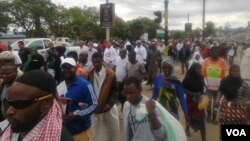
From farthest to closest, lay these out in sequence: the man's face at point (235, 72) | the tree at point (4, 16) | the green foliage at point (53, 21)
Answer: the green foliage at point (53, 21)
the tree at point (4, 16)
the man's face at point (235, 72)

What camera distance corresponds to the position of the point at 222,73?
359 inches

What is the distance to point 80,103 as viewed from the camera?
16.0ft

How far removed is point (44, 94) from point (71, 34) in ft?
180

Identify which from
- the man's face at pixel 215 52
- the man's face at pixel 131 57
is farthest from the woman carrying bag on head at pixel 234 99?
the man's face at pixel 131 57

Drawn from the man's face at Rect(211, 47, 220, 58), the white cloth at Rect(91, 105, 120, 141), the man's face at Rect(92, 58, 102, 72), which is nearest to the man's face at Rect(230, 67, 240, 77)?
the man's face at Rect(211, 47, 220, 58)

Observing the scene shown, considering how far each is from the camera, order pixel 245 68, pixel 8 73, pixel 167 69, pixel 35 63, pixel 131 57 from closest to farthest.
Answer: pixel 8 73 < pixel 167 69 < pixel 35 63 < pixel 131 57 < pixel 245 68

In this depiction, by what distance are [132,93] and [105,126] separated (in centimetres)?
213

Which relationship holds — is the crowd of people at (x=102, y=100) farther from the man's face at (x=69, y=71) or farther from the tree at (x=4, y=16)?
the tree at (x=4, y=16)

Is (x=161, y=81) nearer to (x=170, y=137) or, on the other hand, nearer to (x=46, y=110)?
(x=170, y=137)

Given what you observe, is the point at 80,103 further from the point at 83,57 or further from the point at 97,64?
the point at 83,57

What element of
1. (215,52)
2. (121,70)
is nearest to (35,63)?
(121,70)

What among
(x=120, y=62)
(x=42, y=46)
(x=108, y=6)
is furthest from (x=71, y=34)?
(x=120, y=62)

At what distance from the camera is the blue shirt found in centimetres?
480

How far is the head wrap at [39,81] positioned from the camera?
7.79ft
